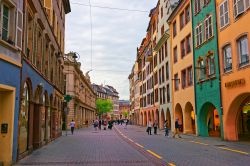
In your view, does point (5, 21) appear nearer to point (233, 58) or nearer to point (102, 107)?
point (233, 58)

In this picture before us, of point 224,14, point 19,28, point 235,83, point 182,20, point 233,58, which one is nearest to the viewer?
point 19,28

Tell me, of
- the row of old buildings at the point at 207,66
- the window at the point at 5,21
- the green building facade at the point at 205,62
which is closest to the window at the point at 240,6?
the row of old buildings at the point at 207,66

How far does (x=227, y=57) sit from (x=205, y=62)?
13.8ft

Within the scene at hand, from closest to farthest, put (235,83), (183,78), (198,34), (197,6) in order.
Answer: (235,83), (198,34), (197,6), (183,78)

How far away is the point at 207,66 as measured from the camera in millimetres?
26297

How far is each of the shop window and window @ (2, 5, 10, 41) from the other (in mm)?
15391

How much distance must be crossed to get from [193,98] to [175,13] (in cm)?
1084

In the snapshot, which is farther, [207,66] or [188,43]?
[188,43]

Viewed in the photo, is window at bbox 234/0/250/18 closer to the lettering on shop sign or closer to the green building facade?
the green building facade

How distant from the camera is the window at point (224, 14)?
22266 millimetres

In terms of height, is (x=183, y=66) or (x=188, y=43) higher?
(x=188, y=43)

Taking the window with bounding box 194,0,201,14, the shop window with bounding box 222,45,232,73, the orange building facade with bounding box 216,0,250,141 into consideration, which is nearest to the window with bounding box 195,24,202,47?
the window with bounding box 194,0,201,14

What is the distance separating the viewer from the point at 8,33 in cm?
1184

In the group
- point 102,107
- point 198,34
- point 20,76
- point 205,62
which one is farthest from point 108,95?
point 20,76
